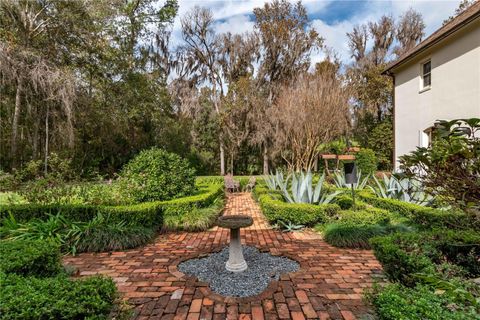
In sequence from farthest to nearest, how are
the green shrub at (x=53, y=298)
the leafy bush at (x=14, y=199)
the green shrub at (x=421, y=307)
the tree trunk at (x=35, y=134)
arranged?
1. the tree trunk at (x=35, y=134)
2. the leafy bush at (x=14, y=199)
3. the green shrub at (x=53, y=298)
4. the green shrub at (x=421, y=307)

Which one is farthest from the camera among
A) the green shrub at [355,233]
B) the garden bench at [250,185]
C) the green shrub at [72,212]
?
the garden bench at [250,185]

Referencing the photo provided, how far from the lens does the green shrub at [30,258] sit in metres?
2.64

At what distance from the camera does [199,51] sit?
20.1 m

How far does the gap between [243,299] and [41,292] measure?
1928 mm

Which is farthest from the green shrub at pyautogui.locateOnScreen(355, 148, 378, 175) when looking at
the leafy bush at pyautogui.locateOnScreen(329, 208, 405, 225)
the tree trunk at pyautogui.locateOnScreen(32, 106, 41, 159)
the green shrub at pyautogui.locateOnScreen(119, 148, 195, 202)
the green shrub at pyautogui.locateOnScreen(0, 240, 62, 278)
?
the tree trunk at pyautogui.locateOnScreen(32, 106, 41, 159)

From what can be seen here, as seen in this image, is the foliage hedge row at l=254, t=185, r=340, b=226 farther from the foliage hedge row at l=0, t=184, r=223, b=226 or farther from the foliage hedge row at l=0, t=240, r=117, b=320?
the foliage hedge row at l=0, t=240, r=117, b=320

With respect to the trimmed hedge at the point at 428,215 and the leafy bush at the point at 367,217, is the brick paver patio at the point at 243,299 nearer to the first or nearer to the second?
the leafy bush at the point at 367,217

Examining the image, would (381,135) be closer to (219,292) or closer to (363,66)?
(363,66)

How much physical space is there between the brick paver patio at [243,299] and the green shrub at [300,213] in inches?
24.9

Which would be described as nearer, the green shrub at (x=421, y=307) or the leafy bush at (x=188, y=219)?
the green shrub at (x=421, y=307)

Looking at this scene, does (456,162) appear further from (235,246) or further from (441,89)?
(441,89)

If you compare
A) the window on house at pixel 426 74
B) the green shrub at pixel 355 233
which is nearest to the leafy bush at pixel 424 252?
the green shrub at pixel 355 233

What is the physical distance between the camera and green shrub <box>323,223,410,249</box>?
4.65 m

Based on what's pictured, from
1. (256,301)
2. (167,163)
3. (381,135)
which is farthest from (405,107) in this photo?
(256,301)
